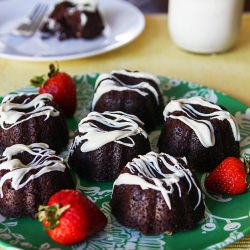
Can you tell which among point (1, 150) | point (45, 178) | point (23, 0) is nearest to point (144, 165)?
point (45, 178)

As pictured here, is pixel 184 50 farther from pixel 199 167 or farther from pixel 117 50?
pixel 199 167

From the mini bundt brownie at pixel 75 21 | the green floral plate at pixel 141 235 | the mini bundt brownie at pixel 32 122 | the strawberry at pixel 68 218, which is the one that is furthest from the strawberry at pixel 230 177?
the mini bundt brownie at pixel 75 21

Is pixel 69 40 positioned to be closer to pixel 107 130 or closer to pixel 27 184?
pixel 107 130

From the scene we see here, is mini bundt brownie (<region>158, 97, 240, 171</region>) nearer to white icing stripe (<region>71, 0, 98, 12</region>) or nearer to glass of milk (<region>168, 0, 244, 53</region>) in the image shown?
glass of milk (<region>168, 0, 244, 53</region>)

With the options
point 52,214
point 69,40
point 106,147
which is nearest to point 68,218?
point 52,214

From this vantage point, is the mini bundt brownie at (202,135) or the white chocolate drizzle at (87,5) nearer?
the mini bundt brownie at (202,135)

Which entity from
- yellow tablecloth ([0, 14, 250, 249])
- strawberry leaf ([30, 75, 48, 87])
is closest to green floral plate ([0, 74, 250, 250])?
strawberry leaf ([30, 75, 48, 87])

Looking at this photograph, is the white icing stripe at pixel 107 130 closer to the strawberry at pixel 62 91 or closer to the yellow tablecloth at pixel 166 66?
the strawberry at pixel 62 91
